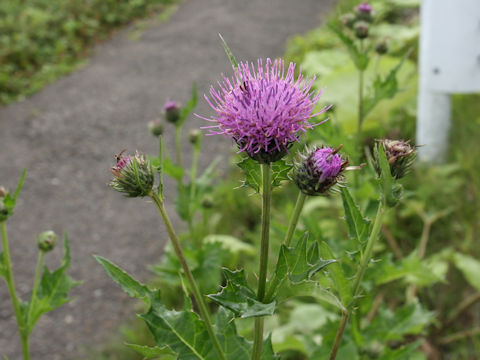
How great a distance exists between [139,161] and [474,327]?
2262 millimetres

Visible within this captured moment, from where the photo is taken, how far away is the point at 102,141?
580cm

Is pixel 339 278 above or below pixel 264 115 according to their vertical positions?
below

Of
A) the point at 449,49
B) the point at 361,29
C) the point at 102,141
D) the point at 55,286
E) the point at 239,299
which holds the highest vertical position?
the point at 361,29

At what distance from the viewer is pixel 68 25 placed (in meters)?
8.46

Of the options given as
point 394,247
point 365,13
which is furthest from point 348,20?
point 394,247

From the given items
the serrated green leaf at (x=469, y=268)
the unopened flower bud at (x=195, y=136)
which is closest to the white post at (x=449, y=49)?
the serrated green leaf at (x=469, y=268)

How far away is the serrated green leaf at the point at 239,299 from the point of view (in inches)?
41.9

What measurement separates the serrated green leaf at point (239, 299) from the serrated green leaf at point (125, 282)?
21 centimetres

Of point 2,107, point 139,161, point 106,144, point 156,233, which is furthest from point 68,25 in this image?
point 139,161

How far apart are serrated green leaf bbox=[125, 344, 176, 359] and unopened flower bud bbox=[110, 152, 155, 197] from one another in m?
0.37

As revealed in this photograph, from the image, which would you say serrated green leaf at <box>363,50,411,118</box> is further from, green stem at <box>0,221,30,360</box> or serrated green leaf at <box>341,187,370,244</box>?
green stem at <box>0,221,30,360</box>

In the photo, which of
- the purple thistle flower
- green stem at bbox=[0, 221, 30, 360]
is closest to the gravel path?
green stem at bbox=[0, 221, 30, 360]

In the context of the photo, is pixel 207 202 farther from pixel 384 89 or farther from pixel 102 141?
pixel 102 141

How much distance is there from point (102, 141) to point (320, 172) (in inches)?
196
